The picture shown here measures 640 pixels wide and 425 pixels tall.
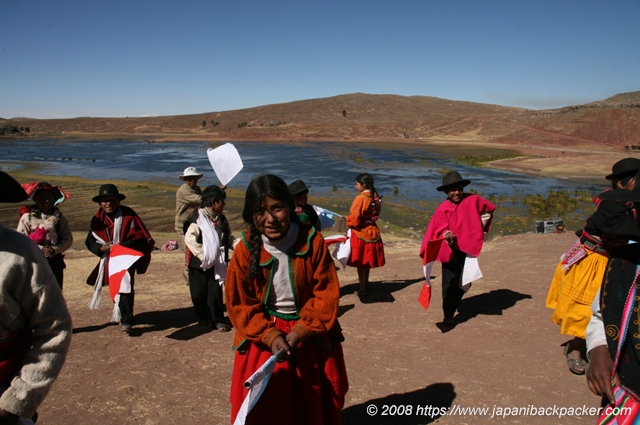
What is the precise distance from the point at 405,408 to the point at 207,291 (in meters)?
2.82

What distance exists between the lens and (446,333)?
5.57 m

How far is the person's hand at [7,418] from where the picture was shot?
6.06ft

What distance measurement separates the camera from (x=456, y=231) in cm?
550

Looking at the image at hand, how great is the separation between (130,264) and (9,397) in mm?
3402

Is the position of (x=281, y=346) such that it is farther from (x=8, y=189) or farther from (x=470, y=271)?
(x=470, y=271)

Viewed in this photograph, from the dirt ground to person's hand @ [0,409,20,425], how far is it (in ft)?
6.71

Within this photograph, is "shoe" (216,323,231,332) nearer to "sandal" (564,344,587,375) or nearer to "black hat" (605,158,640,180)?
"sandal" (564,344,587,375)

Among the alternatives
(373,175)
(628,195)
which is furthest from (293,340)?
(373,175)

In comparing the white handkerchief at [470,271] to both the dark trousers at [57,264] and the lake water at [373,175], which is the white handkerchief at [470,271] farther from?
the lake water at [373,175]

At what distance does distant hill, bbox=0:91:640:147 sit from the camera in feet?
200

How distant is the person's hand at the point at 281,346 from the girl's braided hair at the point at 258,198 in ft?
1.19

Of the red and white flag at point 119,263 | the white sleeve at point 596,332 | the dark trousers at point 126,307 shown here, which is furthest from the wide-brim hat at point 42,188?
the white sleeve at point 596,332

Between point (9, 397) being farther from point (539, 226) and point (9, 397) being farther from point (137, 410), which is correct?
point (539, 226)

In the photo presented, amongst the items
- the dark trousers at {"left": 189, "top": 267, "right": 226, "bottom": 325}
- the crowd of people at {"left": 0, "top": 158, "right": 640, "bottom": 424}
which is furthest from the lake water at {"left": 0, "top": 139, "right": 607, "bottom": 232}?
the crowd of people at {"left": 0, "top": 158, "right": 640, "bottom": 424}
